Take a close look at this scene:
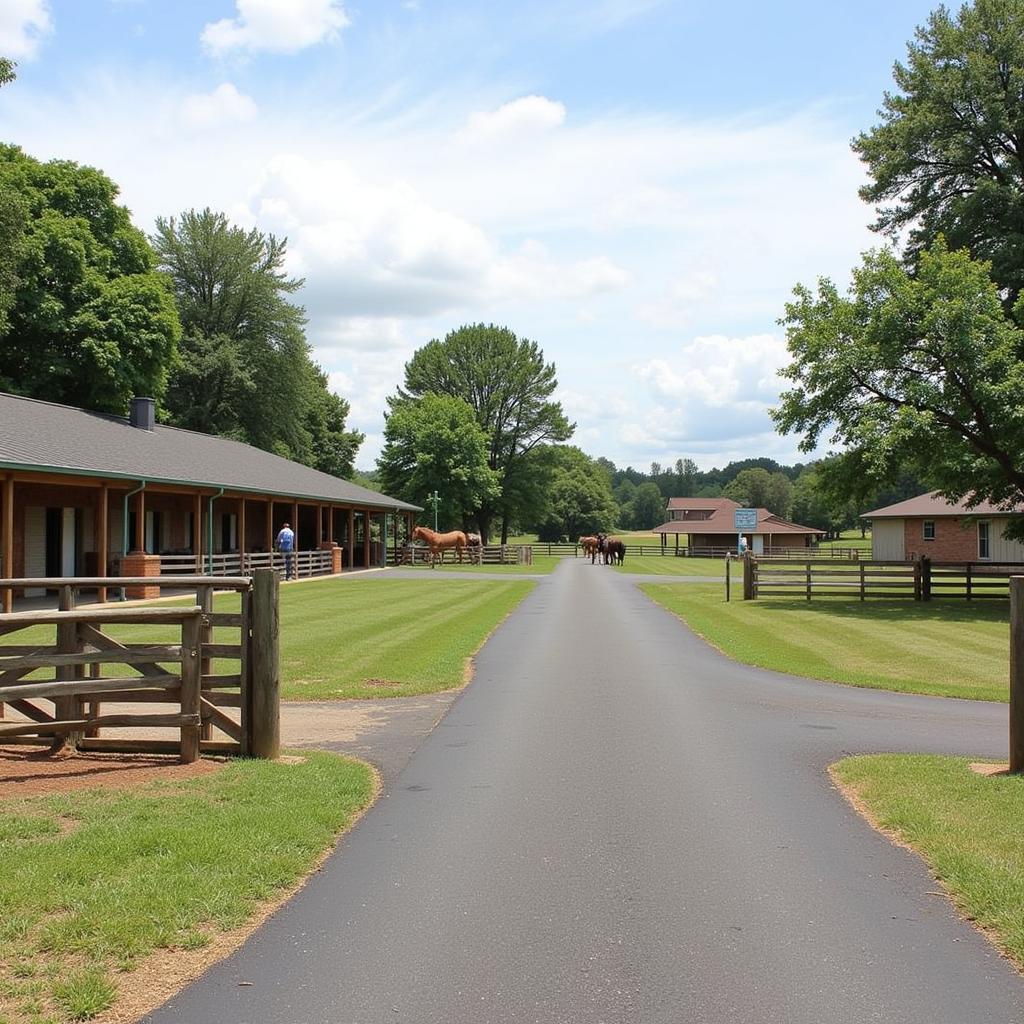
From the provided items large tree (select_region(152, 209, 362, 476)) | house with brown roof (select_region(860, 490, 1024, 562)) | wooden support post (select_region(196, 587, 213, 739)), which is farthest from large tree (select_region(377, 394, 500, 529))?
wooden support post (select_region(196, 587, 213, 739))

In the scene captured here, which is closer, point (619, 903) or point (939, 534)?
point (619, 903)

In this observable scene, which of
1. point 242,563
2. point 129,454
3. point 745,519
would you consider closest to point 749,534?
point 745,519

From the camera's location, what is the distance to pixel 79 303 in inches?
1702

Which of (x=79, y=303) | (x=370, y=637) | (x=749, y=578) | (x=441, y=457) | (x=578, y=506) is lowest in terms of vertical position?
(x=370, y=637)

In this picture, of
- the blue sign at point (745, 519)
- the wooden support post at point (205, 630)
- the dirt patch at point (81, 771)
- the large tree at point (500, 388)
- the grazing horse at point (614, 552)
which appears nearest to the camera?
the dirt patch at point (81, 771)

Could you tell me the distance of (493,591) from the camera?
34.5 m

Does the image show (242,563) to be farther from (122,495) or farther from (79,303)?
(79,303)

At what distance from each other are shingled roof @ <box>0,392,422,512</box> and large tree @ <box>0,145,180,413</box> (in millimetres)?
4918

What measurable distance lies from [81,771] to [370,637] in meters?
10.9

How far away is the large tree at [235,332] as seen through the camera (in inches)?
2467

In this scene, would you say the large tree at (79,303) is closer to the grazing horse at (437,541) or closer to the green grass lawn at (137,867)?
the grazing horse at (437,541)

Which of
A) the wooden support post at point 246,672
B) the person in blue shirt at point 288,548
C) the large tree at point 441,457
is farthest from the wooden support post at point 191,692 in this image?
the large tree at point 441,457

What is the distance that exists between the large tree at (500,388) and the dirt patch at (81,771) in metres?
75.3

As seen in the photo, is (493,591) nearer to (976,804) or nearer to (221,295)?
(976,804)
